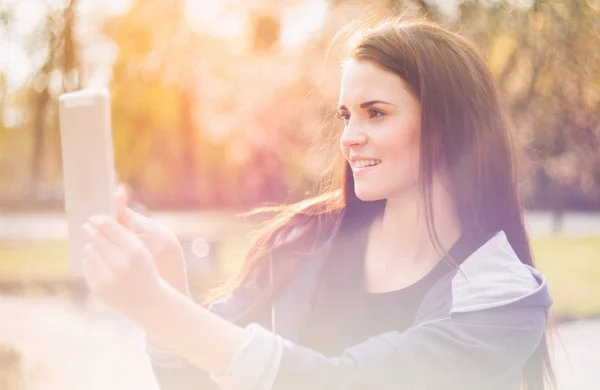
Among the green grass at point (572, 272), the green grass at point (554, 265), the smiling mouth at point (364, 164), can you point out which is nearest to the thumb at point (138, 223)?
the smiling mouth at point (364, 164)

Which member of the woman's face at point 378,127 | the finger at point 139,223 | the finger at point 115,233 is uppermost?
the woman's face at point 378,127

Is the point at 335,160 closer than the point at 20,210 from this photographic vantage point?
Yes

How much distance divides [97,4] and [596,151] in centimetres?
427

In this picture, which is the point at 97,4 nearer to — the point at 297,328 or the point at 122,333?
the point at 122,333

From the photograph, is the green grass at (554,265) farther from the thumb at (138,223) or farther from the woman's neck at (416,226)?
the thumb at (138,223)

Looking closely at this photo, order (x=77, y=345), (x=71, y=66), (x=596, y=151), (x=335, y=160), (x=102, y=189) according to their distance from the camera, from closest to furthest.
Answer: (x=102, y=189) → (x=335, y=160) → (x=71, y=66) → (x=77, y=345) → (x=596, y=151)

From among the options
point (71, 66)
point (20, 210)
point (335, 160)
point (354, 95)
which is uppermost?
point (71, 66)

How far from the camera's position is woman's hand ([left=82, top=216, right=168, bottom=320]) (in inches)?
36.9

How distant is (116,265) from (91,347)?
4.26m

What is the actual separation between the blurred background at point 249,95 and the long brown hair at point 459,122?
22 centimetres

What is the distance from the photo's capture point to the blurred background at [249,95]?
3.73 metres

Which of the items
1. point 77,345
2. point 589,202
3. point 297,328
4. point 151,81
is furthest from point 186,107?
point 297,328

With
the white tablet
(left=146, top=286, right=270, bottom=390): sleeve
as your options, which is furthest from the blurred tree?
the white tablet

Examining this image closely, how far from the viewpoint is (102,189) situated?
1.03 metres
